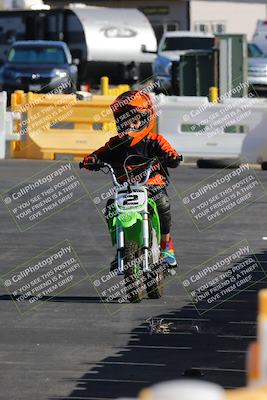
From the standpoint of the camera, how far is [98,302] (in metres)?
12.3

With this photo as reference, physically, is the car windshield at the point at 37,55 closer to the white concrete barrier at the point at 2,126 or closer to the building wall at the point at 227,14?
the building wall at the point at 227,14

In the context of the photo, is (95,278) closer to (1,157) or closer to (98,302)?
(98,302)

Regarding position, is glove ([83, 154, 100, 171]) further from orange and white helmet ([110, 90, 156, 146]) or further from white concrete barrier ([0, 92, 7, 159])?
white concrete barrier ([0, 92, 7, 159])

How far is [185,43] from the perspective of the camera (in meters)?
51.2

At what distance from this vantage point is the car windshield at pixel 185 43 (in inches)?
2002

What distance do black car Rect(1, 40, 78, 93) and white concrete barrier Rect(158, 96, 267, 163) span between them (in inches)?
840

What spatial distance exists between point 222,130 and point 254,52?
2440 centimetres

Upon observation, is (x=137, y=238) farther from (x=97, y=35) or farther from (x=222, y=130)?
(x=97, y=35)

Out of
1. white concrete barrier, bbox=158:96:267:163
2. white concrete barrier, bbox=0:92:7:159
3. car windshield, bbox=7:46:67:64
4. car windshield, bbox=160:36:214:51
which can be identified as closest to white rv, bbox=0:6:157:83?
car windshield, bbox=160:36:214:51

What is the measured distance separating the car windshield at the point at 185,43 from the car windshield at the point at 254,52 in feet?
6.05

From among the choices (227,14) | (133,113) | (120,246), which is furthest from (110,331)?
(227,14)

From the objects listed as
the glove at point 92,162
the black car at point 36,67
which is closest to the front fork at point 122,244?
the glove at point 92,162

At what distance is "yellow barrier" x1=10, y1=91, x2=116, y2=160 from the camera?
26.2m

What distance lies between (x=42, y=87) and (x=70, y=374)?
38094 millimetres
